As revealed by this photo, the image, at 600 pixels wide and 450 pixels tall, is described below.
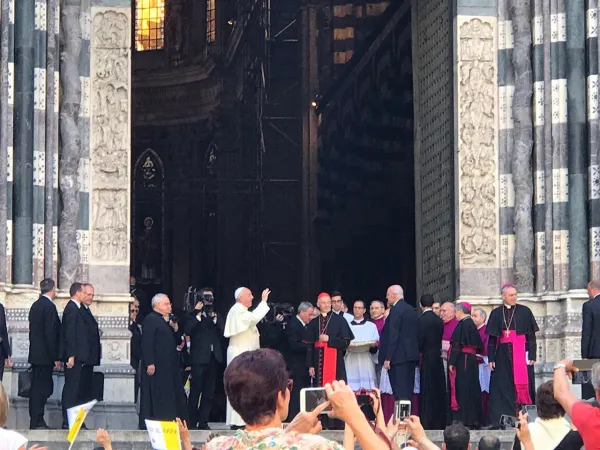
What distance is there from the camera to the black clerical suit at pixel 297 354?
65.6ft

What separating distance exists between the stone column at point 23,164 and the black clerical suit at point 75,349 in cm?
136

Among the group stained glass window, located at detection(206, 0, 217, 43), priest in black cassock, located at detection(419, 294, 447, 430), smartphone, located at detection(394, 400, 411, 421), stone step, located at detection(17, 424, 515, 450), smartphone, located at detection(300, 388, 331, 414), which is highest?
stained glass window, located at detection(206, 0, 217, 43)

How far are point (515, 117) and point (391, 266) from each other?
1102 cm

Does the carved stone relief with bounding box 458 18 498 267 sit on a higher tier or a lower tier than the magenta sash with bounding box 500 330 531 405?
higher

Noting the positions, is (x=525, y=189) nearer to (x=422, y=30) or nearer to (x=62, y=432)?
(x=422, y=30)

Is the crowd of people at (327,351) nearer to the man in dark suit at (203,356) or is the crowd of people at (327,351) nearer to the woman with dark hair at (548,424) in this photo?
the man in dark suit at (203,356)

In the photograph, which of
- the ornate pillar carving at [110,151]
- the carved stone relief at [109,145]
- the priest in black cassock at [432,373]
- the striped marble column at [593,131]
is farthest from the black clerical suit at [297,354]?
the striped marble column at [593,131]

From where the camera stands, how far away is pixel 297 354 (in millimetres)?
20047

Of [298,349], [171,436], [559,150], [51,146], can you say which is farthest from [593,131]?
[171,436]

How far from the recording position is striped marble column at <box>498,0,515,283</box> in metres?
21.4

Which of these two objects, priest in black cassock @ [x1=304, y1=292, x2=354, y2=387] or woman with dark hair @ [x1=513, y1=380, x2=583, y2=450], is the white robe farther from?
woman with dark hair @ [x1=513, y1=380, x2=583, y2=450]

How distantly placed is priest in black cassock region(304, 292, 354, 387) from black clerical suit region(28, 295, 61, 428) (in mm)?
3289

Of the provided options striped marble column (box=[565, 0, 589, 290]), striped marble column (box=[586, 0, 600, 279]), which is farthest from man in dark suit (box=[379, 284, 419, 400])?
striped marble column (box=[586, 0, 600, 279])

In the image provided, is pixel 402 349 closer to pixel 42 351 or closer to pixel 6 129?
pixel 42 351
